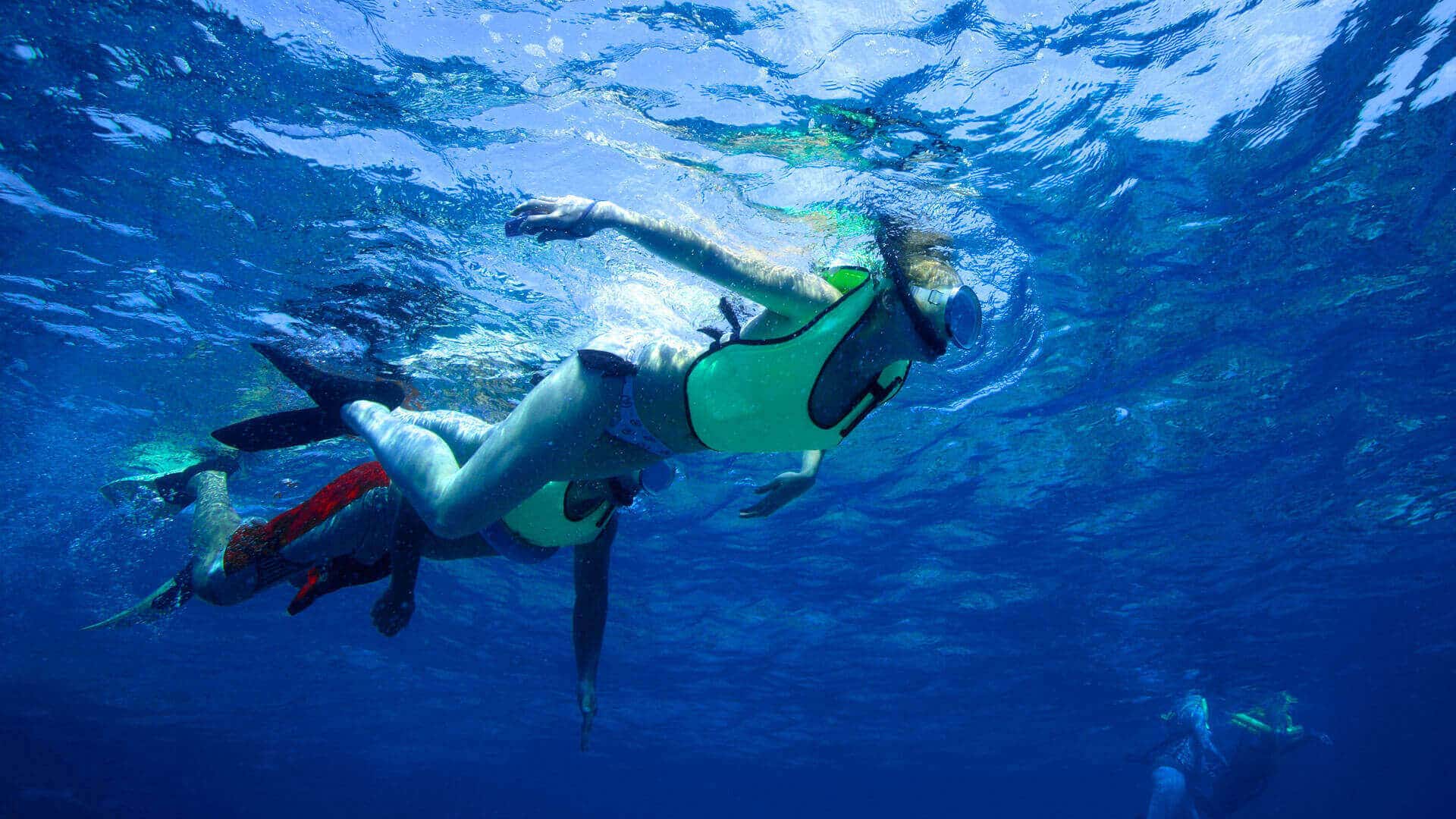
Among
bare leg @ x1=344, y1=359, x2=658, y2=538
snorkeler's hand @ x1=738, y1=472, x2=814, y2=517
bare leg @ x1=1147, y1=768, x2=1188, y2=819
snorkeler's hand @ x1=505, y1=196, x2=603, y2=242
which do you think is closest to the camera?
snorkeler's hand @ x1=505, y1=196, x2=603, y2=242

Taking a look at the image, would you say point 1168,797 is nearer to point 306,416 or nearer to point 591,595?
point 591,595

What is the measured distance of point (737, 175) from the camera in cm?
739

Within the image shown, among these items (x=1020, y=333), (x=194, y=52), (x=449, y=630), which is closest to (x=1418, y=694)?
(x=1020, y=333)

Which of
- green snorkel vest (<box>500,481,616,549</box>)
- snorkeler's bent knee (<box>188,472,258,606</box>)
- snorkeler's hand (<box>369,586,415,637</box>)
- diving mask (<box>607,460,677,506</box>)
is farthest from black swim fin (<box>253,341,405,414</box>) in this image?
diving mask (<box>607,460,677,506</box>)

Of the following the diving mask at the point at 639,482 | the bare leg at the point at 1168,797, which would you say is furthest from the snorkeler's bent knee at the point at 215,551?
the bare leg at the point at 1168,797

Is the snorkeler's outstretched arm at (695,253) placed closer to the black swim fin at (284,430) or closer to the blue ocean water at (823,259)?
the black swim fin at (284,430)

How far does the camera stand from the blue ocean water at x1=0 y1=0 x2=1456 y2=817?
6.02 m

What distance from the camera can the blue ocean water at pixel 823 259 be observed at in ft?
19.7

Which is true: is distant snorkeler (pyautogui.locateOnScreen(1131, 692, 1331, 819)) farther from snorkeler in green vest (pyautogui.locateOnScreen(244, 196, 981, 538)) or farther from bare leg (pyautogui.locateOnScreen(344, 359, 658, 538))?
bare leg (pyautogui.locateOnScreen(344, 359, 658, 538))

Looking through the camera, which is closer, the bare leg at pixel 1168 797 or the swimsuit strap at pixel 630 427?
the swimsuit strap at pixel 630 427

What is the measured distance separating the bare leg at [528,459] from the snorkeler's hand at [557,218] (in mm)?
640

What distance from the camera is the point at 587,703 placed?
4.41 metres

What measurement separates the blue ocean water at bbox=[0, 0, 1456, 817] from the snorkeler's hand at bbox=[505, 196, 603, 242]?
3725 millimetres

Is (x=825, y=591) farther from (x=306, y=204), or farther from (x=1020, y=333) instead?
(x=306, y=204)
